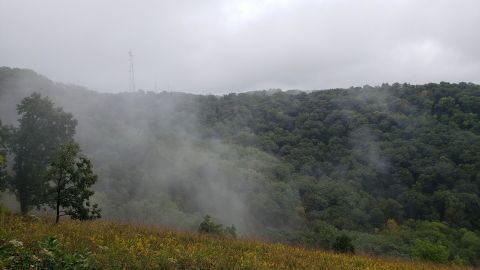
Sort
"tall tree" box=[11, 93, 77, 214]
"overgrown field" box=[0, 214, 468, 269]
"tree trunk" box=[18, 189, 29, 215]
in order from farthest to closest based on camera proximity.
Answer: "tall tree" box=[11, 93, 77, 214] → "tree trunk" box=[18, 189, 29, 215] → "overgrown field" box=[0, 214, 468, 269]

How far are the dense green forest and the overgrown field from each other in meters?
37.7

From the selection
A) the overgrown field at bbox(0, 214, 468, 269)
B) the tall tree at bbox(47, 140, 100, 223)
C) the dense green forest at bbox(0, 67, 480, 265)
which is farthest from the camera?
the dense green forest at bbox(0, 67, 480, 265)

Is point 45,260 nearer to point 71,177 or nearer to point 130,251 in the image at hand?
point 130,251

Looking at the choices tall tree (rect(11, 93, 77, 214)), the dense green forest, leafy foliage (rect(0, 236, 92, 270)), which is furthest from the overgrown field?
the dense green forest

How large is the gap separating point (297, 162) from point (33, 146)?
8263 centimetres

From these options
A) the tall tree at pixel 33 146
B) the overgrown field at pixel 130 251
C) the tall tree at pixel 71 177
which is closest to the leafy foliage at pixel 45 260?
the overgrown field at pixel 130 251

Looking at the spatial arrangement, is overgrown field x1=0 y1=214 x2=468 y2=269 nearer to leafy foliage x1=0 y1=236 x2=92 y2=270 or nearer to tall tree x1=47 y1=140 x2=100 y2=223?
leafy foliage x1=0 y1=236 x2=92 y2=270

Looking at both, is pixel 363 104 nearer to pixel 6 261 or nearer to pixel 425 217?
pixel 425 217

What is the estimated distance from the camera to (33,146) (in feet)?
81.8

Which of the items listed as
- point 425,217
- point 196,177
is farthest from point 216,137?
point 425,217

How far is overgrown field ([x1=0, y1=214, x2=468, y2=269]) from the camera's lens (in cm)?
738

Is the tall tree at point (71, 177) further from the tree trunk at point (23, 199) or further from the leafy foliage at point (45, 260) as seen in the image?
the tree trunk at point (23, 199)

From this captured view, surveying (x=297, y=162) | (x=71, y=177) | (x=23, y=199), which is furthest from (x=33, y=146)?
(x=297, y=162)

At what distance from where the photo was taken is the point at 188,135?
111562 millimetres
